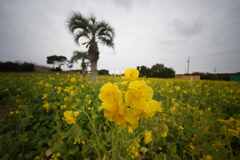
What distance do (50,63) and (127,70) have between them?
47705mm

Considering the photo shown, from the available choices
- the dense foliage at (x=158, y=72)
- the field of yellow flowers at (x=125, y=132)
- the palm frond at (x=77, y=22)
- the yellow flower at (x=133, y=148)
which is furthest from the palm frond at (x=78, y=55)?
the yellow flower at (x=133, y=148)

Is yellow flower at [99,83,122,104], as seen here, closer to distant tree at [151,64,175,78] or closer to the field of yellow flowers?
the field of yellow flowers

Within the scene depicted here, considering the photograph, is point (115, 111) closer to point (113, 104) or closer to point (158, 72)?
point (113, 104)

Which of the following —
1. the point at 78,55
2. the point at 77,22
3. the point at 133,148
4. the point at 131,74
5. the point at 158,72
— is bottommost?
the point at 133,148

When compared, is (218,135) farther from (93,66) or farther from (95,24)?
(95,24)

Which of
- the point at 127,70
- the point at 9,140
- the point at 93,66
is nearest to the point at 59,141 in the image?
the point at 9,140

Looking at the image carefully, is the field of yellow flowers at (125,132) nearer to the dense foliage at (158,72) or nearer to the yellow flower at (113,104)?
the yellow flower at (113,104)

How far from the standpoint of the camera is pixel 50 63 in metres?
44.5

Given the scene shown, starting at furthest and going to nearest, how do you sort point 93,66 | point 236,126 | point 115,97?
point 93,66
point 236,126
point 115,97

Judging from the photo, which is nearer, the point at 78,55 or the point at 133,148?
the point at 133,148

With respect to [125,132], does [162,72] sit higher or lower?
higher

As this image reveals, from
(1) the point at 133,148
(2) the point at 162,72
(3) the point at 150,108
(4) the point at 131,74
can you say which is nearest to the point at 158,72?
(2) the point at 162,72

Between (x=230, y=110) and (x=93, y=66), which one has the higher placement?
(x=93, y=66)

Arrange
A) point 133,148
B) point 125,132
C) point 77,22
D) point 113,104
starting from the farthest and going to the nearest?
point 77,22 → point 133,148 → point 125,132 → point 113,104
